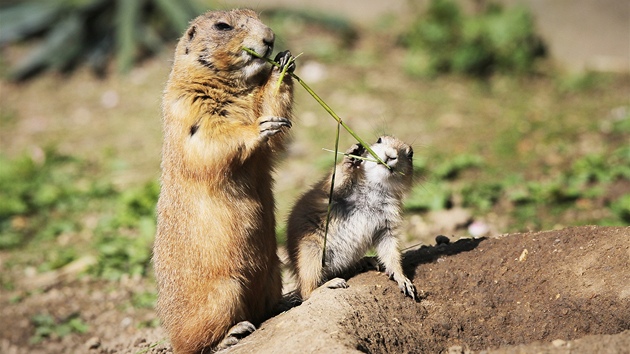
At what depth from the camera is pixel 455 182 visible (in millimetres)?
7641

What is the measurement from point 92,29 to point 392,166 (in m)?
8.78

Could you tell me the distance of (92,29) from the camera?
12.0 m

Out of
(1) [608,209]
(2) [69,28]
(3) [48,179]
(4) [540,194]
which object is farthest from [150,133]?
(1) [608,209]

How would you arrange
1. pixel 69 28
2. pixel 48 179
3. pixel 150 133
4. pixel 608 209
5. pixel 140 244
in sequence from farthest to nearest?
pixel 69 28 → pixel 150 133 → pixel 48 179 → pixel 140 244 → pixel 608 209

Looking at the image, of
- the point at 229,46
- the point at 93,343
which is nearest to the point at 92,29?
the point at 93,343

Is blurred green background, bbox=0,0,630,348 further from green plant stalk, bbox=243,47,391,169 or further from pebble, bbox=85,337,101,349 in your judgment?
pebble, bbox=85,337,101,349

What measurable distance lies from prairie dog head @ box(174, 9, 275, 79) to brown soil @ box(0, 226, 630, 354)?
1.36m

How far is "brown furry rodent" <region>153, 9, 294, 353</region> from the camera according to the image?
4.18 metres

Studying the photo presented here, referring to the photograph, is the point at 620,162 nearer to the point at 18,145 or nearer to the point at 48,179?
the point at 48,179

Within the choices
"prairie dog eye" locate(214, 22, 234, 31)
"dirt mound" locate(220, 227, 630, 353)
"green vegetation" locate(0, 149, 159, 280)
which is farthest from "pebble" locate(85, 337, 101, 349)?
"prairie dog eye" locate(214, 22, 234, 31)

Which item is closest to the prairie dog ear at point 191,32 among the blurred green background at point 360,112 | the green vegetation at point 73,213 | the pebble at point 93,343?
the blurred green background at point 360,112

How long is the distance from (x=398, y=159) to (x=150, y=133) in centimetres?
616

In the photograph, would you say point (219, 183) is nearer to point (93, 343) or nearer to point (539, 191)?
point (93, 343)

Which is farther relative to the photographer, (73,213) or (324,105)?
(73,213)
